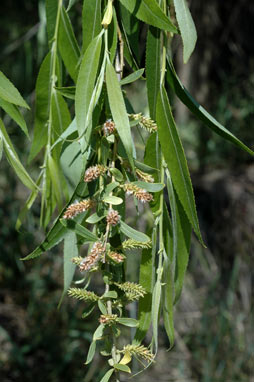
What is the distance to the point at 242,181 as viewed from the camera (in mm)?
2285

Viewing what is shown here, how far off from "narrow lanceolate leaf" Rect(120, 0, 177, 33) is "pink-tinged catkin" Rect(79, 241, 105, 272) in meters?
0.25

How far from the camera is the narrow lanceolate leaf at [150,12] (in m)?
0.55

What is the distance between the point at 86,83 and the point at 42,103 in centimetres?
20

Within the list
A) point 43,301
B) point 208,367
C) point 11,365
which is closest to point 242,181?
point 208,367

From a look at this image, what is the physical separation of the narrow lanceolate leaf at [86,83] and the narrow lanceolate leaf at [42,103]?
6.8 inches

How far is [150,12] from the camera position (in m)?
0.56

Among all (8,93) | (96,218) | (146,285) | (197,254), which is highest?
(8,93)

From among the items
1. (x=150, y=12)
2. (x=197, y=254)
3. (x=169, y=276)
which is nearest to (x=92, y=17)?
(x=150, y=12)

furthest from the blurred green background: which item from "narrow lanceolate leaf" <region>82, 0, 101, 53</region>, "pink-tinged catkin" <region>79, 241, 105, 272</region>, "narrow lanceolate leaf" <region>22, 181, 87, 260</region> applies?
"pink-tinged catkin" <region>79, 241, 105, 272</region>

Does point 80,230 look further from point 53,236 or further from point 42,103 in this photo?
point 42,103

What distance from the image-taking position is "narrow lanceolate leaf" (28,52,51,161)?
707 millimetres

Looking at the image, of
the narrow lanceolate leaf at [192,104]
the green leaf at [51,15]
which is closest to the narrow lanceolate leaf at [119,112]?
the narrow lanceolate leaf at [192,104]

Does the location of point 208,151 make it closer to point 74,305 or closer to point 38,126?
point 74,305

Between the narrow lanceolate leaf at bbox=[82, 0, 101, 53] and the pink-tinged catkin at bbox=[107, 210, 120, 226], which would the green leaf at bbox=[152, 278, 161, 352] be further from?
the narrow lanceolate leaf at bbox=[82, 0, 101, 53]
